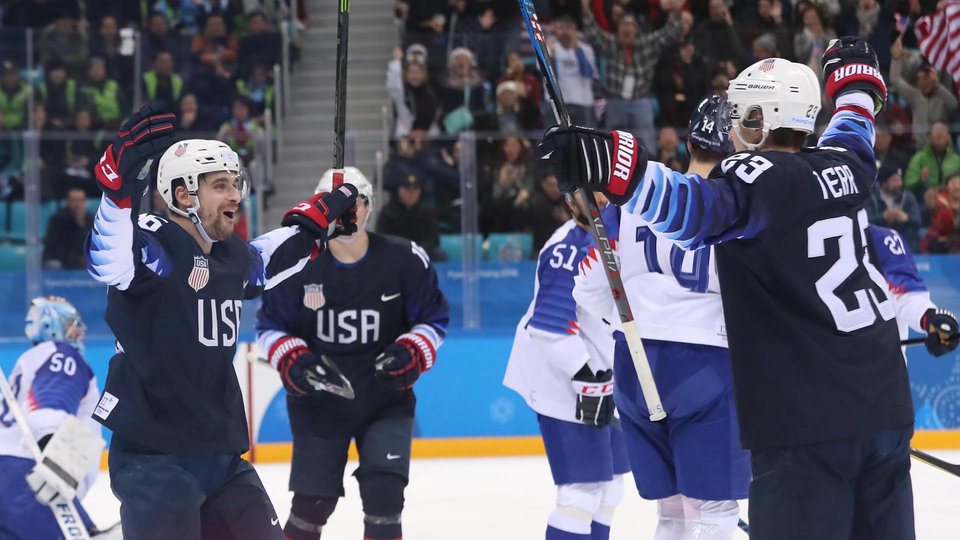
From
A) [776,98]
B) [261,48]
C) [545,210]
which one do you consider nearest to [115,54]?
[261,48]

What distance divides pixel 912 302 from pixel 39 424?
274 centimetres

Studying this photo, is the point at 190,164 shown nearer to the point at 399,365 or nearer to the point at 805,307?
the point at 399,365

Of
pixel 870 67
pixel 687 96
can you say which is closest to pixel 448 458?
pixel 687 96

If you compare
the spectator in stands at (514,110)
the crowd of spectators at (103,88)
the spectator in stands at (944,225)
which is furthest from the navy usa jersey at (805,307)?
the spectator in stands at (514,110)

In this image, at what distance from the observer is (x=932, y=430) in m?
6.69

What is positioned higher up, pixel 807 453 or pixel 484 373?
pixel 807 453

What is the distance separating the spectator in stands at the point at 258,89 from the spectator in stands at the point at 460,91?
1.46 metres

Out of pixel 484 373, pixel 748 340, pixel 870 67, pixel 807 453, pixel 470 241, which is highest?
pixel 870 67

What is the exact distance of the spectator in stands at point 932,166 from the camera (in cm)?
663

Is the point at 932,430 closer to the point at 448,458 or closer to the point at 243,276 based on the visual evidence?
the point at 448,458

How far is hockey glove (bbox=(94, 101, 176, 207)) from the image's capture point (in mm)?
2576

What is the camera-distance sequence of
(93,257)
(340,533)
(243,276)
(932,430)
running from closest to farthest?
(93,257) < (243,276) < (340,533) < (932,430)

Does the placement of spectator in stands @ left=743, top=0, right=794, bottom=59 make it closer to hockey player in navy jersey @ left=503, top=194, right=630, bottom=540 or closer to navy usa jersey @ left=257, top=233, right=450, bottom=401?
navy usa jersey @ left=257, top=233, right=450, bottom=401

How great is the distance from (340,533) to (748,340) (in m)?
3.05
